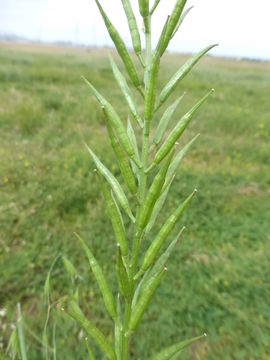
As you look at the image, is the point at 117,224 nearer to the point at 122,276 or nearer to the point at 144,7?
the point at 122,276

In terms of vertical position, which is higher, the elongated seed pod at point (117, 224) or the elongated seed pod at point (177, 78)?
the elongated seed pod at point (177, 78)

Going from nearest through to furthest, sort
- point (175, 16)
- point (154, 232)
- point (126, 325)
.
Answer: point (175, 16), point (126, 325), point (154, 232)

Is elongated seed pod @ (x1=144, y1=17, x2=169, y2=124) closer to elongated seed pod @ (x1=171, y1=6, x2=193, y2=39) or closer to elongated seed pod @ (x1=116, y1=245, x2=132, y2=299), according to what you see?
elongated seed pod @ (x1=171, y1=6, x2=193, y2=39)

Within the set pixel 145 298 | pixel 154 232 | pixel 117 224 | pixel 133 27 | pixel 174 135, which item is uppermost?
pixel 133 27

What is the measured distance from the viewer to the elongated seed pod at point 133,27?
0.68 m

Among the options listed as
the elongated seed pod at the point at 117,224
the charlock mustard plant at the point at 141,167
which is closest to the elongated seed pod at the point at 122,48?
the charlock mustard plant at the point at 141,167

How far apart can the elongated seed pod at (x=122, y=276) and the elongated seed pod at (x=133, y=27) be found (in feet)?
1.45

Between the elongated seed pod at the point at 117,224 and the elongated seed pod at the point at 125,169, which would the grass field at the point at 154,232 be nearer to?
the elongated seed pod at the point at 117,224

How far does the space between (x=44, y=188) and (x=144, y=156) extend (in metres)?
3.04

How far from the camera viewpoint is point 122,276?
2.14 ft

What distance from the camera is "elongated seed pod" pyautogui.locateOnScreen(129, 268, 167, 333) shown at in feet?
2.24

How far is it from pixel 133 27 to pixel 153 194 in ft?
1.23

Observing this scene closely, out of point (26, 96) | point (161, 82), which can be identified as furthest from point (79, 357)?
point (161, 82)

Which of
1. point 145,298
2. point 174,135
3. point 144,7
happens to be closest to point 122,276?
point 145,298
